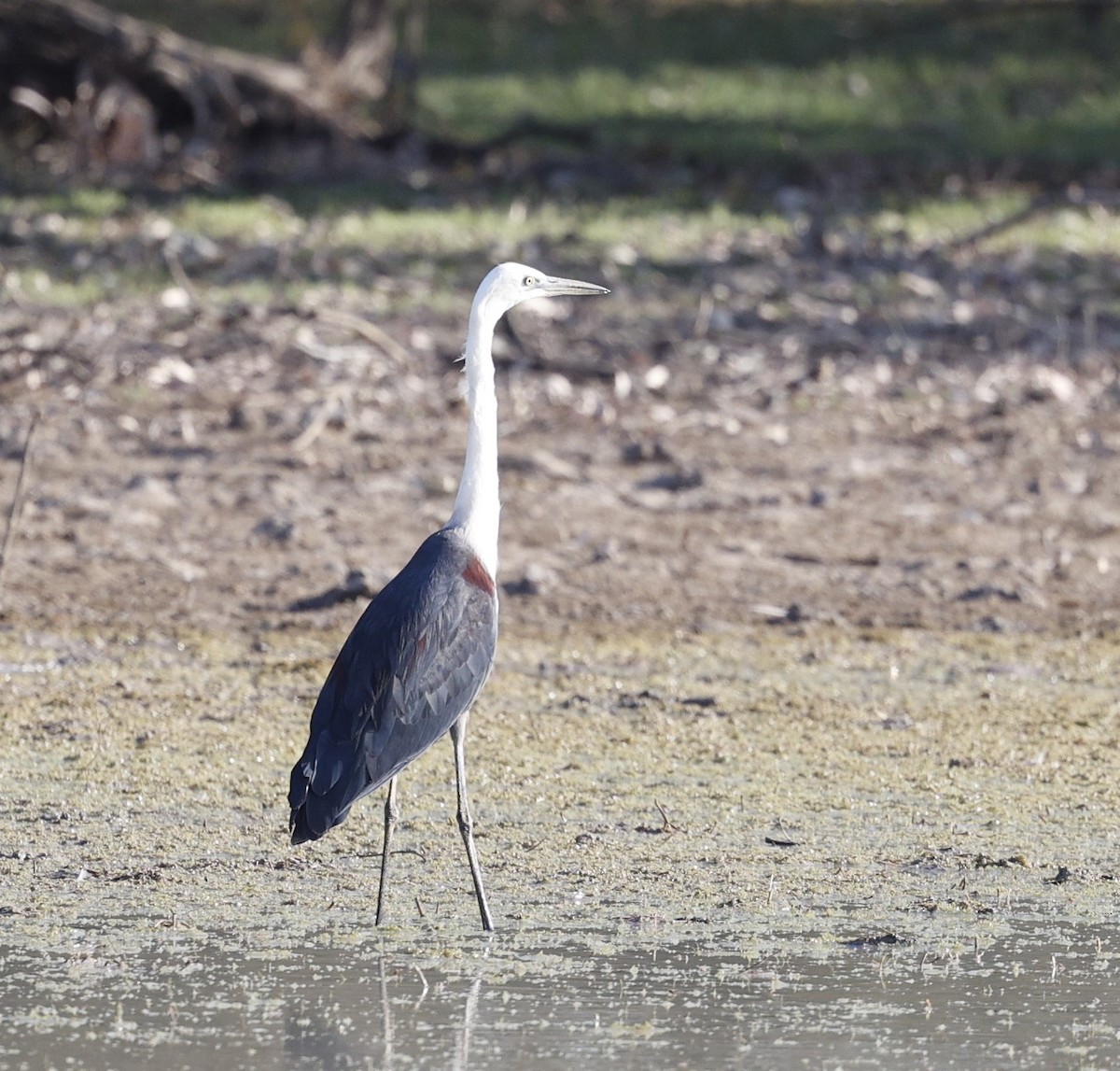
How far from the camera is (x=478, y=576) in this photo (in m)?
5.36

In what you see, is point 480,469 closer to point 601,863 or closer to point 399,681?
point 399,681

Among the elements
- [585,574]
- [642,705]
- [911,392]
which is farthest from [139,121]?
[642,705]

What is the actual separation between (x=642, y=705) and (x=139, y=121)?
9760 mm

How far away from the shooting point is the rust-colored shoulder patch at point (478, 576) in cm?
533

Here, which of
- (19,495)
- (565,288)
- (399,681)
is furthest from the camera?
(19,495)

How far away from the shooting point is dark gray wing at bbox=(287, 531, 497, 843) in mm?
4848

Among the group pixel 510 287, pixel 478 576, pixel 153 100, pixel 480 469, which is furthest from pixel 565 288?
pixel 153 100

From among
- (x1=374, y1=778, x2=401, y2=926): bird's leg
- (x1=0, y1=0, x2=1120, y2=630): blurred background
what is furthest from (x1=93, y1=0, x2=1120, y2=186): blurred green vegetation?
(x1=374, y1=778, x2=401, y2=926): bird's leg

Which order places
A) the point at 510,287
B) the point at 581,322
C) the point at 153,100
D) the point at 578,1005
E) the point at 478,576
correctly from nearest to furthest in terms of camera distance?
the point at 578,1005 → the point at 478,576 → the point at 510,287 → the point at 581,322 → the point at 153,100

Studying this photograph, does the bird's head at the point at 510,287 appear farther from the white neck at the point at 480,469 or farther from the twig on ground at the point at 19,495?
the twig on ground at the point at 19,495

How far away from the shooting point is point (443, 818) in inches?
230

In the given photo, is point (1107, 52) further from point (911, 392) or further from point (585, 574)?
point (585, 574)

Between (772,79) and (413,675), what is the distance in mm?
15586

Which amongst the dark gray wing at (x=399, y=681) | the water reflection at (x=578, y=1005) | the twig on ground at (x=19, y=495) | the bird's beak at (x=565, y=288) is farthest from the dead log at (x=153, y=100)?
the water reflection at (x=578, y=1005)
